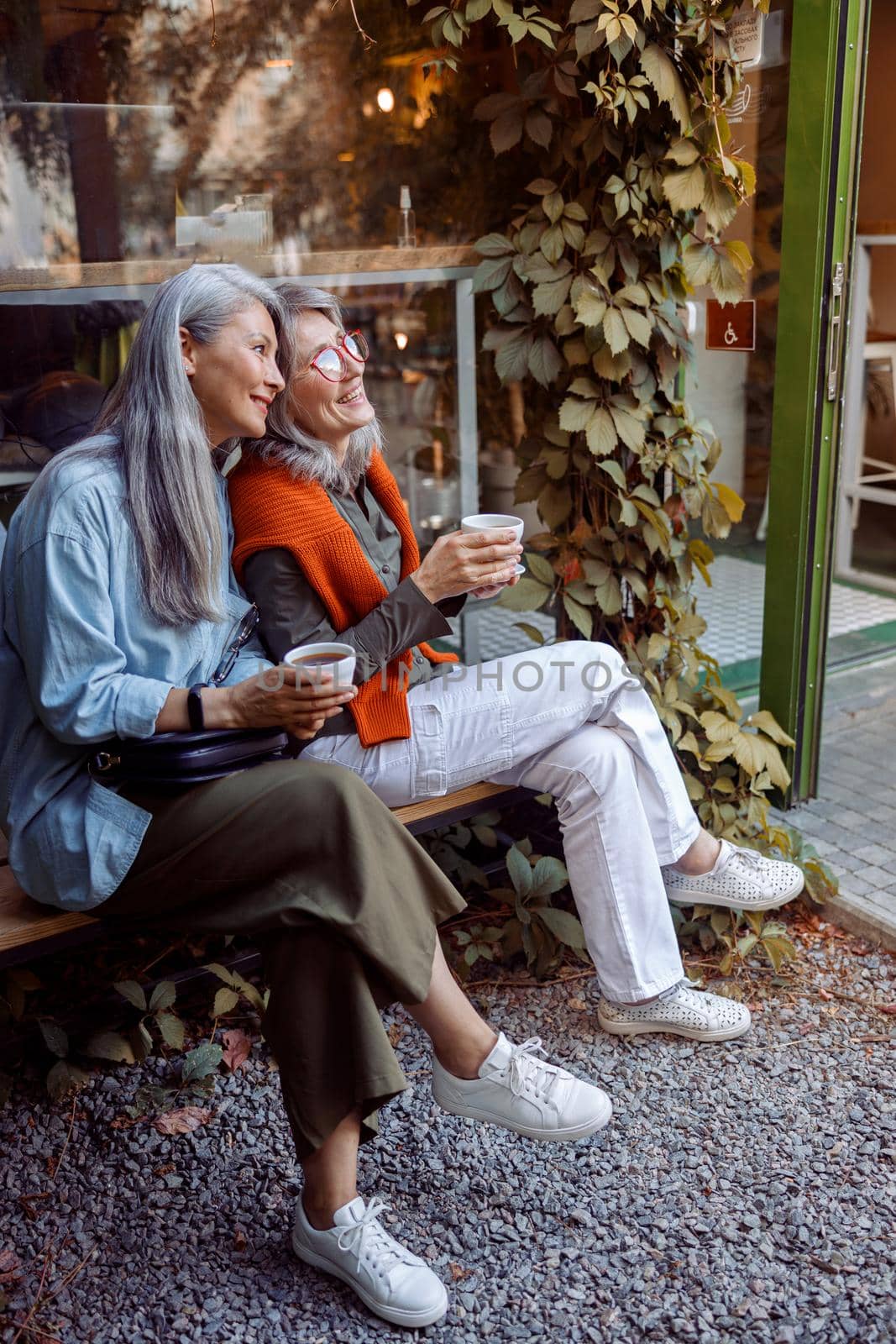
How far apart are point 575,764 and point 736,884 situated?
0.62m

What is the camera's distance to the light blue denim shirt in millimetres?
2008

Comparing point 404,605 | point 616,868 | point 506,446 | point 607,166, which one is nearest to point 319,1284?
point 616,868

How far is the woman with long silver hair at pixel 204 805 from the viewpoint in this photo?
1.97m

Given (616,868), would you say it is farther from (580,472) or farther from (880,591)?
(880,591)

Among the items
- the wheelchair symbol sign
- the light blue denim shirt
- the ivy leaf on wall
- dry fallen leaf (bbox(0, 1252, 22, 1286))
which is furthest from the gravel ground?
the ivy leaf on wall

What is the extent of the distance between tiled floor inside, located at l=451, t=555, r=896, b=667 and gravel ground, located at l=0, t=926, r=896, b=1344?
4.18ft

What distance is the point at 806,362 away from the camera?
3250 millimetres

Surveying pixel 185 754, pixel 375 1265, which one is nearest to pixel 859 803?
pixel 375 1265

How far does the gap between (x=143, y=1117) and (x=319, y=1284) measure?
60cm

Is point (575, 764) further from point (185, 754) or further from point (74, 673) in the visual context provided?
point (74, 673)

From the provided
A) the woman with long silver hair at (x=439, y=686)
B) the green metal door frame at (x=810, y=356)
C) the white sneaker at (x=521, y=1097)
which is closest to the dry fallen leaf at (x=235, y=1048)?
the white sneaker at (x=521, y=1097)

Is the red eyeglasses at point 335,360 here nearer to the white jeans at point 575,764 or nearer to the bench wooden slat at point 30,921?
the white jeans at point 575,764

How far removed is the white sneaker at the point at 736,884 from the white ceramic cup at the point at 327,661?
1.24 m

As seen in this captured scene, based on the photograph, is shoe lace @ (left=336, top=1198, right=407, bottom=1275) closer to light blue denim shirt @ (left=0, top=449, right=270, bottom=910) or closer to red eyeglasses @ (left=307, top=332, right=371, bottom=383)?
light blue denim shirt @ (left=0, top=449, right=270, bottom=910)
